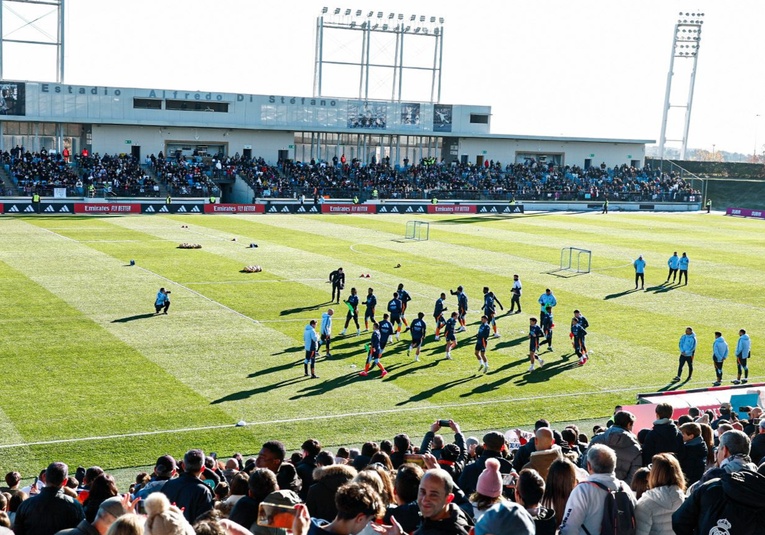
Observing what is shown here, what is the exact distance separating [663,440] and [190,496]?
5069mm

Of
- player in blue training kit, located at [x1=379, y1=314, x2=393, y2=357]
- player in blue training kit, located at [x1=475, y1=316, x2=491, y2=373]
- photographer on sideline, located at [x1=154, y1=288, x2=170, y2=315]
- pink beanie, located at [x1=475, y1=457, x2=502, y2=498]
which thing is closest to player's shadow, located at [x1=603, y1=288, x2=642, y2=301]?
player in blue training kit, located at [x1=475, y1=316, x2=491, y2=373]

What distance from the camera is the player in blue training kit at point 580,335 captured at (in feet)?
74.7

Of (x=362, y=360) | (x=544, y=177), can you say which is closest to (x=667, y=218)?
(x=544, y=177)

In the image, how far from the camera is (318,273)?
36.0 m

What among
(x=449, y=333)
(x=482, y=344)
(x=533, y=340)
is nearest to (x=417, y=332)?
(x=449, y=333)

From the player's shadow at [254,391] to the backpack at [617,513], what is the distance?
12977 millimetres

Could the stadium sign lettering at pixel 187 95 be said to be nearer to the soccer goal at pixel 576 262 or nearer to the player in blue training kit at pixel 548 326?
the soccer goal at pixel 576 262

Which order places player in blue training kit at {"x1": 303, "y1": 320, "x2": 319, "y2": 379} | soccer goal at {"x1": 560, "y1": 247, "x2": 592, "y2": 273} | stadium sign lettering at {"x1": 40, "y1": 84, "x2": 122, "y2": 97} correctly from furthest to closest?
stadium sign lettering at {"x1": 40, "y1": 84, "x2": 122, "y2": 97}
soccer goal at {"x1": 560, "y1": 247, "x2": 592, "y2": 273}
player in blue training kit at {"x1": 303, "y1": 320, "x2": 319, "y2": 379}

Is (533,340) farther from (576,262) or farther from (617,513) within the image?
(576,262)

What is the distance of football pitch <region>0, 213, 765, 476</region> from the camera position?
1764 centimetres

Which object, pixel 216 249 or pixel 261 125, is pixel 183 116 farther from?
pixel 216 249

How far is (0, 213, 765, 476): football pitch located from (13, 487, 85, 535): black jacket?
7.86m

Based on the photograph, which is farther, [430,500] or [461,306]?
[461,306]

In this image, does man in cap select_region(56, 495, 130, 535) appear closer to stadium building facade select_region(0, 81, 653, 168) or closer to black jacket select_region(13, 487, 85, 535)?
black jacket select_region(13, 487, 85, 535)
